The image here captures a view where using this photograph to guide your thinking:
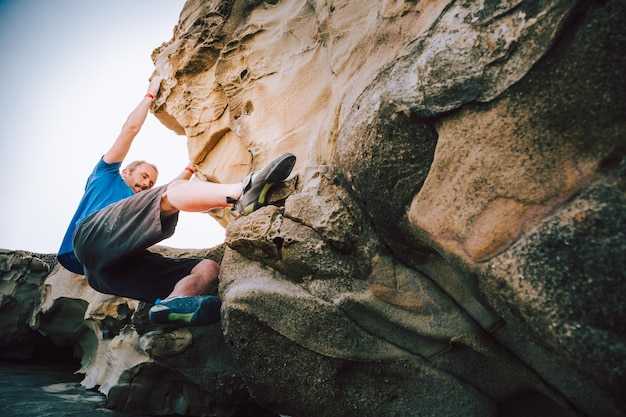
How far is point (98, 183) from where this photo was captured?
3119 millimetres

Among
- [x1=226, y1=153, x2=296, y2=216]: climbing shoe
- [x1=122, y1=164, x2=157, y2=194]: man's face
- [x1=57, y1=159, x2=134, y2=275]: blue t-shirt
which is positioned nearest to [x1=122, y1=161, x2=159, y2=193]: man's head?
[x1=122, y1=164, x2=157, y2=194]: man's face

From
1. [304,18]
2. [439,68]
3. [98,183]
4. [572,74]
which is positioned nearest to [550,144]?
[572,74]

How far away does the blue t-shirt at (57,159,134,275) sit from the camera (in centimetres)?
303

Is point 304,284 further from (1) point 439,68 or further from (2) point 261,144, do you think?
(2) point 261,144

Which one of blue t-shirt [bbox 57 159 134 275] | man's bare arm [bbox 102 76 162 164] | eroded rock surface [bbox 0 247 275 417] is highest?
man's bare arm [bbox 102 76 162 164]

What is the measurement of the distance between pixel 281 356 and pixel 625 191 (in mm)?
1649

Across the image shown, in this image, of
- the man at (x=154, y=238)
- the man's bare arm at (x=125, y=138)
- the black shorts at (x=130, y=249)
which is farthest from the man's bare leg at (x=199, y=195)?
the man's bare arm at (x=125, y=138)

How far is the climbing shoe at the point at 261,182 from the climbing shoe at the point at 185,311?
614mm

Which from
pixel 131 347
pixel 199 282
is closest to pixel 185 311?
pixel 199 282

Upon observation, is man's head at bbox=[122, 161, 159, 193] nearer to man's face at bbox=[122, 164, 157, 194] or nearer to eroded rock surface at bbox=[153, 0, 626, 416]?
man's face at bbox=[122, 164, 157, 194]

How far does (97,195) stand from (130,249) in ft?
3.30

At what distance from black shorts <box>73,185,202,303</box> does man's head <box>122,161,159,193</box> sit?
2.80 feet

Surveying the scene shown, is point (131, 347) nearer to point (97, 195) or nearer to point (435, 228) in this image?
point (97, 195)

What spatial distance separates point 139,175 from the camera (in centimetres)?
346
